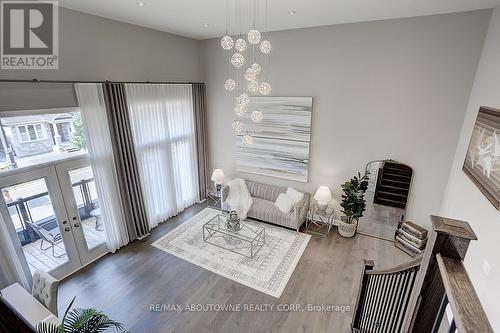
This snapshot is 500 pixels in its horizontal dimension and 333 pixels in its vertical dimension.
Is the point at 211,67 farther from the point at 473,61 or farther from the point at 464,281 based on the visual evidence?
the point at 464,281

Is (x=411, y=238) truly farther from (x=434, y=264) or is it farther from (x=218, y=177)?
(x=218, y=177)

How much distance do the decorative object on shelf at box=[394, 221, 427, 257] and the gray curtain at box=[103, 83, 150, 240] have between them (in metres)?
5.13

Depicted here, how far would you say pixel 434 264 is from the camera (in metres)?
1.18

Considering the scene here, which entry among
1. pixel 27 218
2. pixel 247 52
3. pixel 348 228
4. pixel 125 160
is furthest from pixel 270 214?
pixel 27 218

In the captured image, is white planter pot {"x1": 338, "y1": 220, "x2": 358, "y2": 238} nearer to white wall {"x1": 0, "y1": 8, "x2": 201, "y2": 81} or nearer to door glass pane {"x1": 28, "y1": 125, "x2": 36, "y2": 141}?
white wall {"x1": 0, "y1": 8, "x2": 201, "y2": 81}

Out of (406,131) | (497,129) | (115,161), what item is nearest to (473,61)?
(406,131)

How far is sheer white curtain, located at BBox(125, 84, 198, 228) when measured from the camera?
4879 mm

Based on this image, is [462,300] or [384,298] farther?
[384,298]

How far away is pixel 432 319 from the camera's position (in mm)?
1285

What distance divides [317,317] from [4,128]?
4875mm

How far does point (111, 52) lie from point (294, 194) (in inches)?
175

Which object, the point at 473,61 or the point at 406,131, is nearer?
the point at 473,61

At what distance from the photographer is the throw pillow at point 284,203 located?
5385mm

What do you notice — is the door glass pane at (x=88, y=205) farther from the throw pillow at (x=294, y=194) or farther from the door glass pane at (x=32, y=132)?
the throw pillow at (x=294, y=194)
